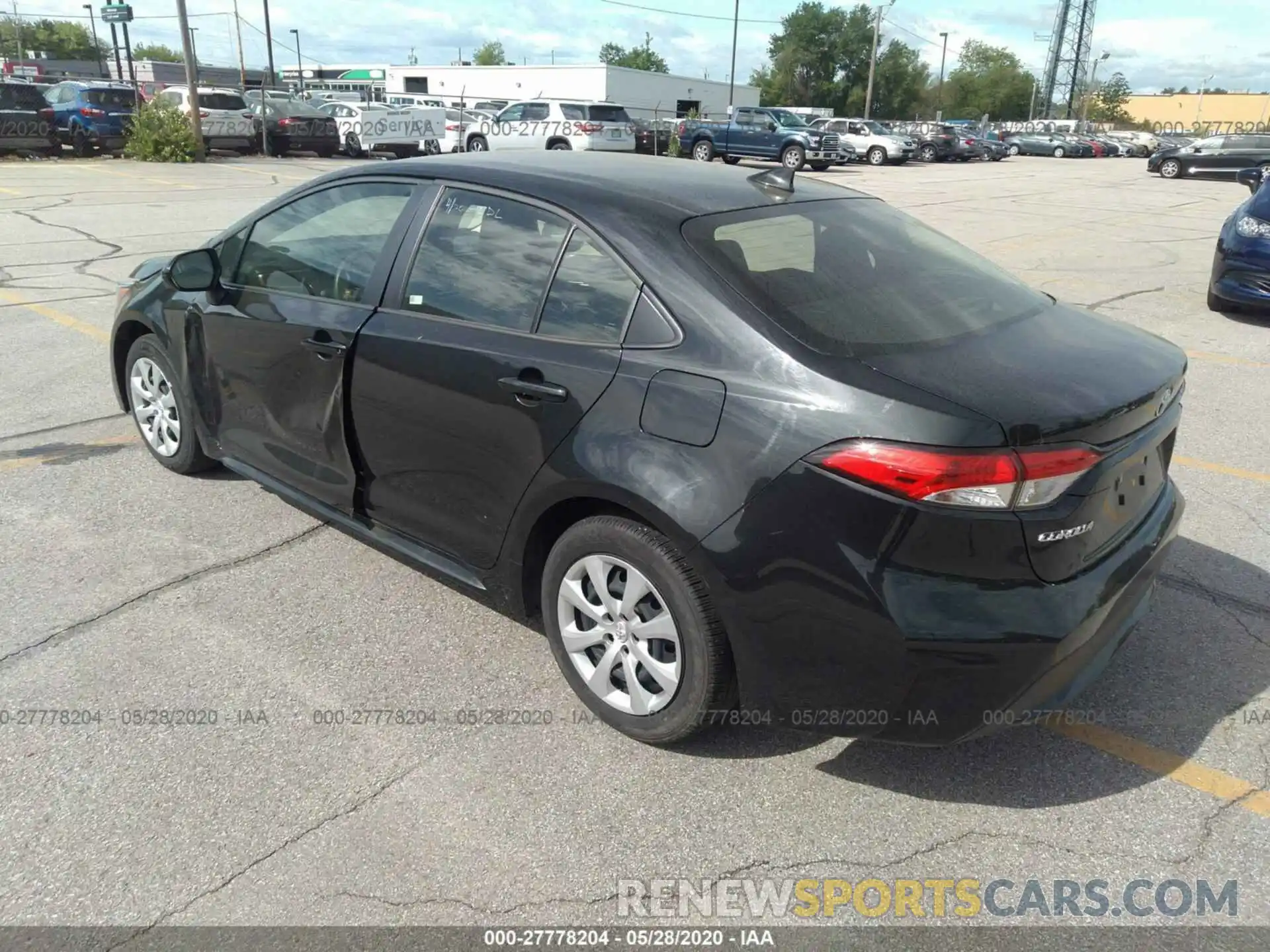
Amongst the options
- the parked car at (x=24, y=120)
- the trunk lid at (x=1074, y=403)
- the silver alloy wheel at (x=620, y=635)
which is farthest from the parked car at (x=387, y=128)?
the trunk lid at (x=1074, y=403)

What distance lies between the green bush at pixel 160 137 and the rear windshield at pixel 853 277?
83.9ft

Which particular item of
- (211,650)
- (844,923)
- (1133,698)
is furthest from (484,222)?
(1133,698)

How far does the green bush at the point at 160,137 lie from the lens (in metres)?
24.4

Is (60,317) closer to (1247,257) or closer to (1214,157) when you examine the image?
(1247,257)

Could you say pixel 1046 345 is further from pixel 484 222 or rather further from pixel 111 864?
→ pixel 111 864

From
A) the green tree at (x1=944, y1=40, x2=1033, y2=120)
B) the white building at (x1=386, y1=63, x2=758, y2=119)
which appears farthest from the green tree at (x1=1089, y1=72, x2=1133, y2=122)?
the white building at (x1=386, y1=63, x2=758, y2=119)

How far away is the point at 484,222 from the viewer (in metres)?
3.27

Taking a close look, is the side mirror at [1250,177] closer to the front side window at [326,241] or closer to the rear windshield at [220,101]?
the front side window at [326,241]

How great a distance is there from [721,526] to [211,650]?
78.1 inches

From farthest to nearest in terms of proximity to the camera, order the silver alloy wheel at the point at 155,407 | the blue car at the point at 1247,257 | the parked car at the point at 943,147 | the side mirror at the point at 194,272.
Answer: the parked car at the point at 943,147
the blue car at the point at 1247,257
the silver alloy wheel at the point at 155,407
the side mirror at the point at 194,272

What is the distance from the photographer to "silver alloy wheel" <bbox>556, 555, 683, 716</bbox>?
2781mm

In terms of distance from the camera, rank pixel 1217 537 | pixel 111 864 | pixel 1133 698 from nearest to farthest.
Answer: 1. pixel 111 864
2. pixel 1133 698
3. pixel 1217 537

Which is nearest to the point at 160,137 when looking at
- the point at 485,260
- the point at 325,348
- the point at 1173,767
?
the point at 325,348

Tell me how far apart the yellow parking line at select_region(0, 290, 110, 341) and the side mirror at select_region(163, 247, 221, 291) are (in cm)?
371
